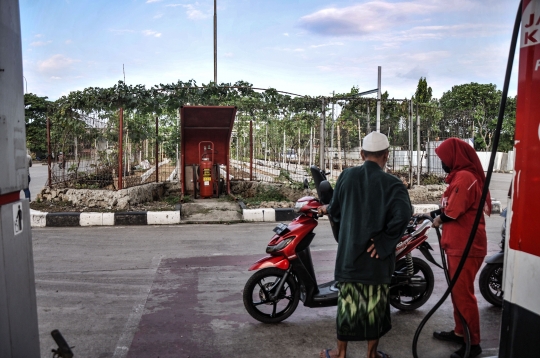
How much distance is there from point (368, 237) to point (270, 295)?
1410 mm

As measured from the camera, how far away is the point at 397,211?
299 centimetres

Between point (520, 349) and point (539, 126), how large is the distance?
0.96 m

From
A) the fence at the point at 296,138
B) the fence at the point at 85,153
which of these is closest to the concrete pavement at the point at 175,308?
the fence at the point at 85,153

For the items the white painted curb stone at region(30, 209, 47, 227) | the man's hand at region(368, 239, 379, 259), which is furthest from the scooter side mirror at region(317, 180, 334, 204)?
the white painted curb stone at region(30, 209, 47, 227)

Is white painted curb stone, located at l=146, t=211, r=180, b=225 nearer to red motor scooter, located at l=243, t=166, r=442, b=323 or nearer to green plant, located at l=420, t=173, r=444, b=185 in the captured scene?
red motor scooter, located at l=243, t=166, r=442, b=323

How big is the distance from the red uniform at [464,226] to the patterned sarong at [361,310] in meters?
0.75

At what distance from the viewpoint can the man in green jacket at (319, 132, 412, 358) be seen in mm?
3016

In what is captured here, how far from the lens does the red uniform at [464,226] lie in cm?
350

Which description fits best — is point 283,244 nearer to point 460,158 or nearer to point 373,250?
point 373,250

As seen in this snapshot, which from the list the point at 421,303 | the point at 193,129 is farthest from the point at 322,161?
the point at 421,303

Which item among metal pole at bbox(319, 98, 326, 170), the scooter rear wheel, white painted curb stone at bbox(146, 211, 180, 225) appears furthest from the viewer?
metal pole at bbox(319, 98, 326, 170)

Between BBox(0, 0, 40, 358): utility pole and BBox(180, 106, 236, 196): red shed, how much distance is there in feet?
30.8

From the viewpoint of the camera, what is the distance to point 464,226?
355cm

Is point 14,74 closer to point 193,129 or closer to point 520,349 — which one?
point 520,349
